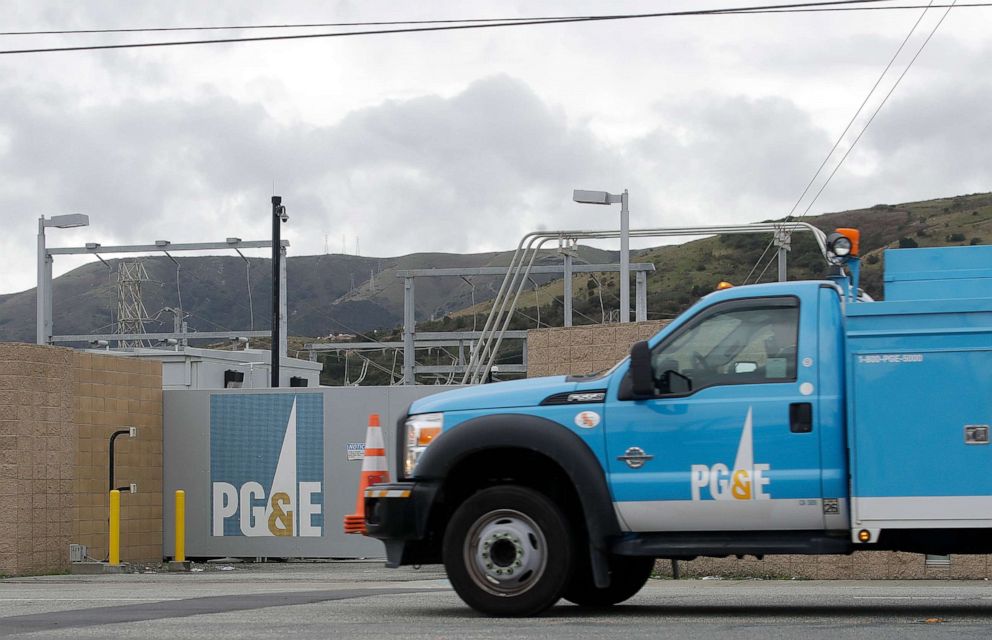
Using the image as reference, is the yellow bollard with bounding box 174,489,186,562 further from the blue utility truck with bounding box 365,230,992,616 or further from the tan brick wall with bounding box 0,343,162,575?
the blue utility truck with bounding box 365,230,992,616

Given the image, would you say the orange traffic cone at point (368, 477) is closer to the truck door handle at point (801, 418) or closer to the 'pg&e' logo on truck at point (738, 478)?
the 'pg&e' logo on truck at point (738, 478)

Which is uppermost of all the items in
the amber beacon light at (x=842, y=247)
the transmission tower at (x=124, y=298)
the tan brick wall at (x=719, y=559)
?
the transmission tower at (x=124, y=298)

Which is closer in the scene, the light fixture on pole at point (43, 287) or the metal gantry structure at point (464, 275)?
the metal gantry structure at point (464, 275)

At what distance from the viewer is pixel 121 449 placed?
68.6 feet

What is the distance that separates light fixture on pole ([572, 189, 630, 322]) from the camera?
21.5 meters

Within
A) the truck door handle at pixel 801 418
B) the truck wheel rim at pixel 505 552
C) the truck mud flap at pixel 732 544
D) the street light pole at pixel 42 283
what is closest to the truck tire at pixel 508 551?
the truck wheel rim at pixel 505 552

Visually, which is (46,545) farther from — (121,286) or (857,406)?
(121,286)

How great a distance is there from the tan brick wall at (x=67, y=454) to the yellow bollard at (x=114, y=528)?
21.1 inches

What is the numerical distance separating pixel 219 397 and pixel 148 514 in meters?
1.96

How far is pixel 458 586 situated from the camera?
9.80m

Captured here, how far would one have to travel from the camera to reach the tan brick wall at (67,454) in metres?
18.6

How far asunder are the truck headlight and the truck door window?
1.54 m

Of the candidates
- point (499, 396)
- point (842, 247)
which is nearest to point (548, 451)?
point (499, 396)

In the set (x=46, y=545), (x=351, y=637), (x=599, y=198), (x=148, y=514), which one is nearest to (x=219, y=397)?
(x=148, y=514)
